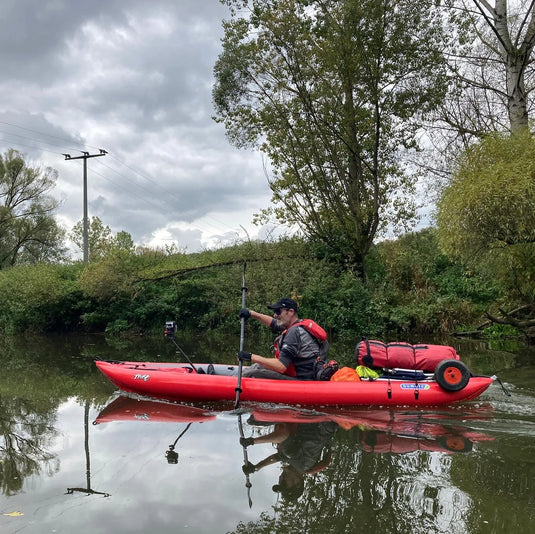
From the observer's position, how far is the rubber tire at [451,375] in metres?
5.49

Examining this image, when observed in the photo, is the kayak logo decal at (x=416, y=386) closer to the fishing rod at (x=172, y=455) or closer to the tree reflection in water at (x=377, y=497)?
the tree reflection in water at (x=377, y=497)

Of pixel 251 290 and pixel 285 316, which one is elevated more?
pixel 251 290

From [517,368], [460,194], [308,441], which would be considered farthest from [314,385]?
[460,194]

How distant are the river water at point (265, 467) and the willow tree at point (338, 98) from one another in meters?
9.73

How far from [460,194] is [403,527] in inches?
309

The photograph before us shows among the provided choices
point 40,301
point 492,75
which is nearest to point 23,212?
point 40,301

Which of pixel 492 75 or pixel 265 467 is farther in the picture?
pixel 492 75

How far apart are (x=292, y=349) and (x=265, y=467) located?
196 cm

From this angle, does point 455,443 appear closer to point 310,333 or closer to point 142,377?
point 310,333

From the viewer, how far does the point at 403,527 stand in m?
2.85

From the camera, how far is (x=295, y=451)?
14.2 feet

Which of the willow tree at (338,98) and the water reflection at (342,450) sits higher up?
the willow tree at (338,98)

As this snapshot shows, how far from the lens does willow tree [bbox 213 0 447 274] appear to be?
13789 mm

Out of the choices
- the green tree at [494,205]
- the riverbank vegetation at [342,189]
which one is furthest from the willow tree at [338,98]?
the green tree at [494,205]
